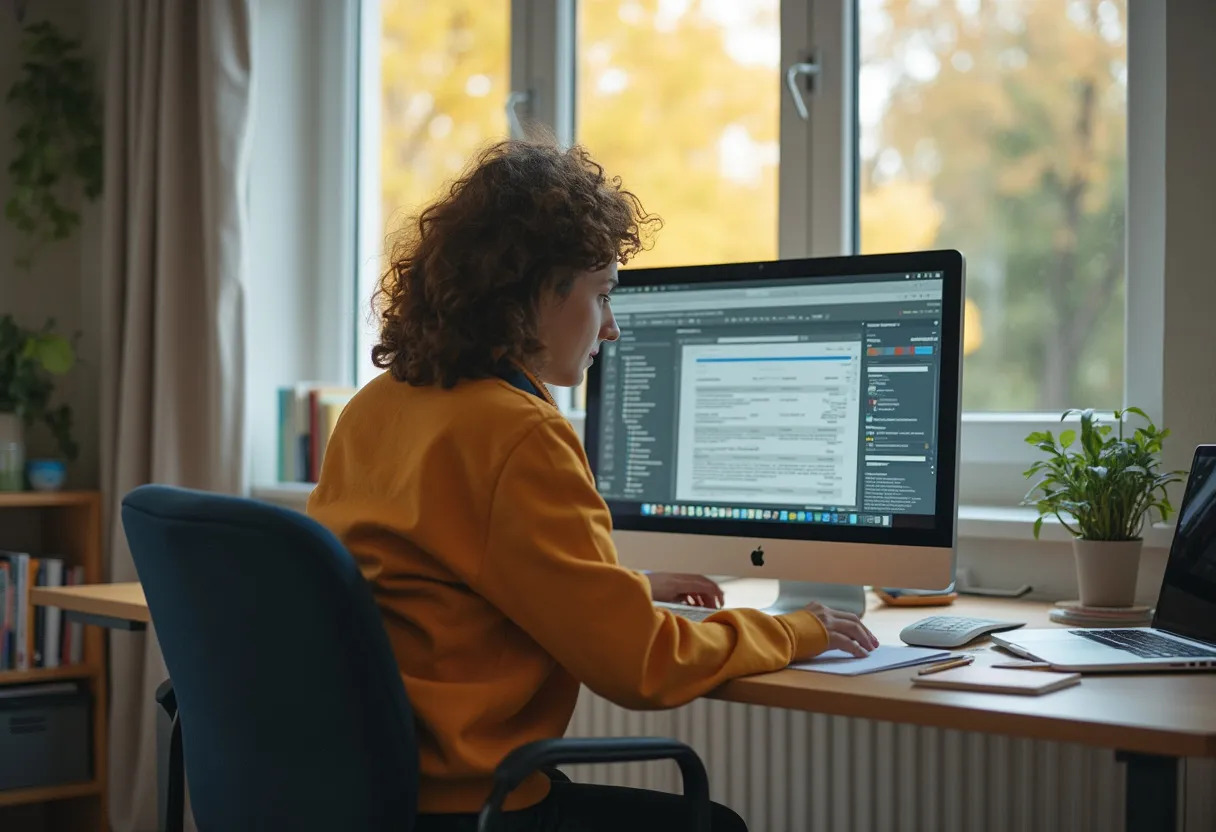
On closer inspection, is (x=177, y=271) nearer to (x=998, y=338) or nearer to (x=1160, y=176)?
(x=998, y=338)

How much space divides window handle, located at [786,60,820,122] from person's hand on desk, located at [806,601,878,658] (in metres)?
1.19

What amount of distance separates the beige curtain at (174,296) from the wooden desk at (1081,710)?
73.8 inches

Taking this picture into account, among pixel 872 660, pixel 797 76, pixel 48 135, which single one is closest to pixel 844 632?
pixel 872 660

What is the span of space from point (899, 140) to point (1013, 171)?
21 cm

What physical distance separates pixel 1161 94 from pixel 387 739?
1.55 metres

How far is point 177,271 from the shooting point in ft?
9.32

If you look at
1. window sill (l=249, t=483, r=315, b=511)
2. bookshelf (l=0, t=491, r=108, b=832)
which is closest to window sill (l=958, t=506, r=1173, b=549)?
window sill (l=249, t=483, r=315, b=511)

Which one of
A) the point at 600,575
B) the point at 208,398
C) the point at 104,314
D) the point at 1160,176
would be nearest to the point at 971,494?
the point at 1160,176

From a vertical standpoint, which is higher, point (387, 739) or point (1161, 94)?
point (1161, 94)

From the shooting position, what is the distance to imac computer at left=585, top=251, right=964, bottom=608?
1.61 metres

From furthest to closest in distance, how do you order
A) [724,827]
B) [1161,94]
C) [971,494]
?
[971,494]
[1161,94]
[724,827]

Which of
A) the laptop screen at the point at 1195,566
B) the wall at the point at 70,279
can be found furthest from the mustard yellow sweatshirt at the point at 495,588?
the wall at the point at 70,279

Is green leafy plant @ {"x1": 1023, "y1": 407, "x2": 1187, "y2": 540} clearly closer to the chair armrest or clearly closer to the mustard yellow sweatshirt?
the mustard yellow sweatshirt

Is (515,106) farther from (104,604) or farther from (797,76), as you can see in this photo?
(104,604)
